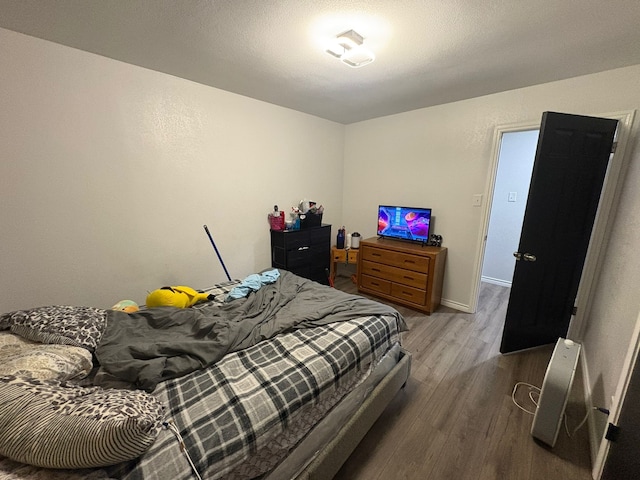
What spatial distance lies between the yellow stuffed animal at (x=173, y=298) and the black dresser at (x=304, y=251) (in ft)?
4.37

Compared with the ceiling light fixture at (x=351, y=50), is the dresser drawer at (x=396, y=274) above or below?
below

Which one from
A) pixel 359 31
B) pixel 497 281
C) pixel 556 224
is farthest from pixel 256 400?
pixel 497 281

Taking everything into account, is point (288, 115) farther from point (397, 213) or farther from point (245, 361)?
point (245, 361)

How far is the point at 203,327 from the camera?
55.6 inches

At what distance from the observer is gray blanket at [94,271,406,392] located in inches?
44.3

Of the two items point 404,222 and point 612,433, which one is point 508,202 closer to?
point 404,222

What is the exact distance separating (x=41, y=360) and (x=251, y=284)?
47.2 inches

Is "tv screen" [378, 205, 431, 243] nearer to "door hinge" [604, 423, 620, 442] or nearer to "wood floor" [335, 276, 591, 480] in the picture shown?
"wood floor" [335, 276, 591, 480]

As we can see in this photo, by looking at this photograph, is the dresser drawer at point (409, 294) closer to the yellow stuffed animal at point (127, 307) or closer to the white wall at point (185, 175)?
the white wall at point (185, 175)

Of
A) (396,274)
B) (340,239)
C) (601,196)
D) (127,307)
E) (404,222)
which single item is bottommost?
(396,274)

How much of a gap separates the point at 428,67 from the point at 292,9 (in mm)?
1188

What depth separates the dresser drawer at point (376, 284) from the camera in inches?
124

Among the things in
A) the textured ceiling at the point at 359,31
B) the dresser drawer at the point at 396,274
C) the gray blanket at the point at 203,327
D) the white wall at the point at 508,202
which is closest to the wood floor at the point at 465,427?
the gray blanket at the point at 203,327

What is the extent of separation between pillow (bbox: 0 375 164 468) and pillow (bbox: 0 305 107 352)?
0.39 metres
